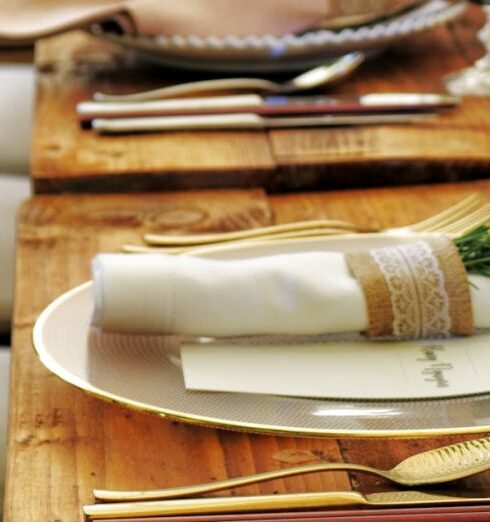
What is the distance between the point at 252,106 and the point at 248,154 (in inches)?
3.8

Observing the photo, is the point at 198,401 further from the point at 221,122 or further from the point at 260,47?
the point at 260,47

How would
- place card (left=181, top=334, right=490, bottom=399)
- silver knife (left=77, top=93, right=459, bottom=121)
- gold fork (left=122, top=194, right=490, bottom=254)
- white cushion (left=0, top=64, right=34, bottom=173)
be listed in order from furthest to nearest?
white cushion (left=0, top=64, right=34, bottom=173), silver knife (left=77, top=93, right=459, bottom=121), gold fork (left=122, top=194, right=490, bottom=254), place card (left=181, top=334, right=490, bottom=399)

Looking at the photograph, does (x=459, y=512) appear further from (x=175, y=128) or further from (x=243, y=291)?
(x=175, y=128)

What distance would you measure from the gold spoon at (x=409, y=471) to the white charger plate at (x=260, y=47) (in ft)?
2.51

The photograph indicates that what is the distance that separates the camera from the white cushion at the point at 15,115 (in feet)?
6.08

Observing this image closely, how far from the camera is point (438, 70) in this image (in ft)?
5.06

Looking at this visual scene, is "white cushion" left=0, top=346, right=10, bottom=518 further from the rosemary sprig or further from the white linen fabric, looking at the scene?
the rosemary sprig

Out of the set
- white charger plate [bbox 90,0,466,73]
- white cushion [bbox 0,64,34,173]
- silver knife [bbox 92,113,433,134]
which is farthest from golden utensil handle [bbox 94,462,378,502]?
white cushion [bbox 0,64,34,173]

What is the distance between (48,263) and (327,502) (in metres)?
0.41

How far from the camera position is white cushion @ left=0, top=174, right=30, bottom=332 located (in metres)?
1.43

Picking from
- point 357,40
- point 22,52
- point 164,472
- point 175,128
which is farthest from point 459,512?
point 22,52

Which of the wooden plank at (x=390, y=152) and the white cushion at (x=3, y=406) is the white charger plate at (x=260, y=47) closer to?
the wooden plank at (x=390, y=152)

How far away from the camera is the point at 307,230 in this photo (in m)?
1.03

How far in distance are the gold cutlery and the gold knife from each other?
736mm
